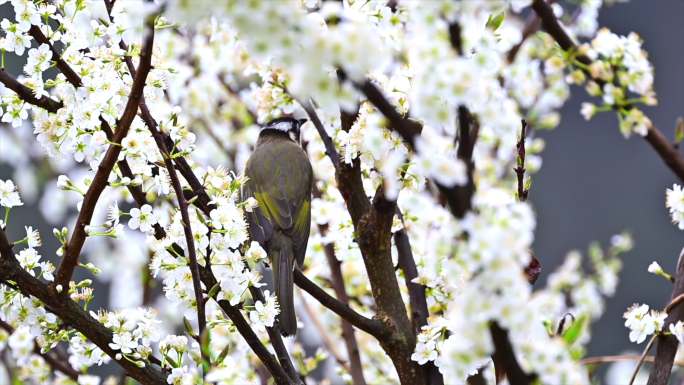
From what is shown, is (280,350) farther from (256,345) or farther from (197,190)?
(197,190)

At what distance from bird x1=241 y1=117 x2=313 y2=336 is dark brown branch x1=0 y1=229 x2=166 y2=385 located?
1.14m

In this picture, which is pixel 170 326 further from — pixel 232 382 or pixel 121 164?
pixel 121 164

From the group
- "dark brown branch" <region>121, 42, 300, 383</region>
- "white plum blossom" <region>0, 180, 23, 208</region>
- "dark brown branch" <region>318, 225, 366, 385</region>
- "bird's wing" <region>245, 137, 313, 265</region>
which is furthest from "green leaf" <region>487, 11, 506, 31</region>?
"bird's wing" <region>245, 137, 313, 265</region>

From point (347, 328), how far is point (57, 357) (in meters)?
0.94

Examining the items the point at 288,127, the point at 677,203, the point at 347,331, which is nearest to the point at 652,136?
the point at 677,203

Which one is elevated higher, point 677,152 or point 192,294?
point 677,152

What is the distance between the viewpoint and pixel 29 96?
2.39m

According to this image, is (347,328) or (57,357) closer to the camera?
(57,357)

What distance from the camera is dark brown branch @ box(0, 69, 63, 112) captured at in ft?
7.73

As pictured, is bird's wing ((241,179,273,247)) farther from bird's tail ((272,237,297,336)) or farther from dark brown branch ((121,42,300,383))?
dark brown branch ((121,42,300,383))

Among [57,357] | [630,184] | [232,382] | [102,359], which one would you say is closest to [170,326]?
[57,357]

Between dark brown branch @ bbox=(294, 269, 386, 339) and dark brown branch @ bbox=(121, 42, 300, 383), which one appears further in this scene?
dark brown branch @ bbox=(294, 269, 386, 339)

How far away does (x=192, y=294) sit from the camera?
2404 mm

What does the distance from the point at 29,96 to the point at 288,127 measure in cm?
257
